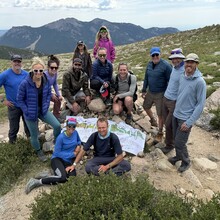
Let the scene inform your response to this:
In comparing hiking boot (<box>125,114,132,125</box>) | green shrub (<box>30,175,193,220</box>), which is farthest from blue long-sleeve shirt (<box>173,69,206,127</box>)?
hiking boot (<box>125,114,132,125</box>)

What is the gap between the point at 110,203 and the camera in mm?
5543

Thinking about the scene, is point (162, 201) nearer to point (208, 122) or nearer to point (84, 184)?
point (84, 184)

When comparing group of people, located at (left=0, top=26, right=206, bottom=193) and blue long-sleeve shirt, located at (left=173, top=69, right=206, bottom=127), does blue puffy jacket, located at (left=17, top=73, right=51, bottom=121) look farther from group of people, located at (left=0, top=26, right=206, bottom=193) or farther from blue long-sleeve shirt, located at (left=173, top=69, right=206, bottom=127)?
blue long-sleeve shirt, located at (left=173, top=69, right=206, bottom=127)

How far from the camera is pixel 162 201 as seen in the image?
5570 mm

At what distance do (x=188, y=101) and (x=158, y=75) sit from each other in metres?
1.76

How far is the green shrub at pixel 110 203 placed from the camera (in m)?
5.33

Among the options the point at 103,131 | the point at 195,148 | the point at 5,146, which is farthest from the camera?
the point at 195,148

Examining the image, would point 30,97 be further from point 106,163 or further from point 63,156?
point 106,163

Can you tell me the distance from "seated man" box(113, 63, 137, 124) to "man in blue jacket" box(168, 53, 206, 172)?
209 cm

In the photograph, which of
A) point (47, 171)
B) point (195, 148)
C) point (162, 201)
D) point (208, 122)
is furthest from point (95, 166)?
point (208, 122)

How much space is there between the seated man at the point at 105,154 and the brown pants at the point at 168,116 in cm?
172

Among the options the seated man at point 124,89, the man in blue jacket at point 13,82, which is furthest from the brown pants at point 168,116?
the man in blue jacket at point 13,82

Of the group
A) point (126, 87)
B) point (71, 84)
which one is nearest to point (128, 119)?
point (126, 87)

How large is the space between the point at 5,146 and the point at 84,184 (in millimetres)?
3565
